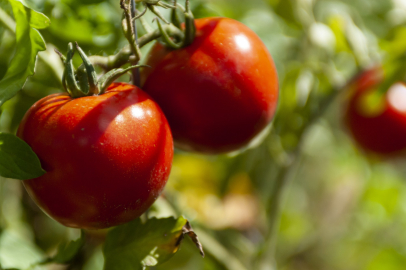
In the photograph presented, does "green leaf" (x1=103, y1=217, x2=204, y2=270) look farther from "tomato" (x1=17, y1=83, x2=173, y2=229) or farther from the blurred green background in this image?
the blurred green background

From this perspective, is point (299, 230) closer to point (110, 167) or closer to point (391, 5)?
point (391, 5)

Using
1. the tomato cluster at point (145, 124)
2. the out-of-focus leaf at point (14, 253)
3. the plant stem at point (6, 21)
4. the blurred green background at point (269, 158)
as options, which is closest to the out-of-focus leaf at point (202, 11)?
the blurred green background at point (269, 158)

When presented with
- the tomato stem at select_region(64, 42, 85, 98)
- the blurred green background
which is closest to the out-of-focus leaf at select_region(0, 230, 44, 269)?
the blurred green background

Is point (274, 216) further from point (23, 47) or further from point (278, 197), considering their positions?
point (23, 47)

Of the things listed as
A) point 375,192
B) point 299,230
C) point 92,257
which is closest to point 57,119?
point 92,257

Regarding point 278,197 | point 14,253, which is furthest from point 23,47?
point 278,197
